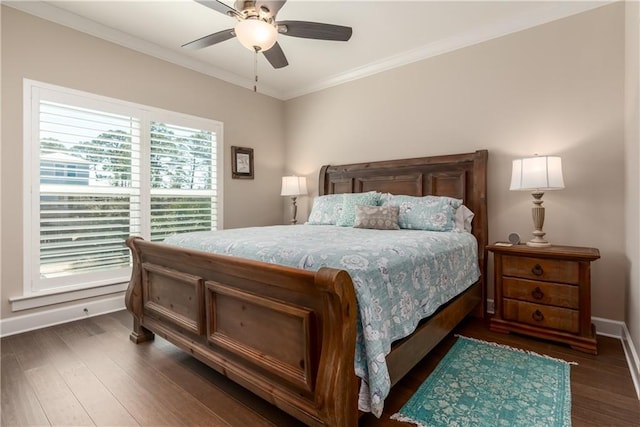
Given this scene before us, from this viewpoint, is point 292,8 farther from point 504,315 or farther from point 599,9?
point 504,315

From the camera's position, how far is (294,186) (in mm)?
4273

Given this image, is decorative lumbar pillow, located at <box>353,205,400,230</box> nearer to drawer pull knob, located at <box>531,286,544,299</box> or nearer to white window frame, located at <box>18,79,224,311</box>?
drawer pull knob, located at <box>531,286,544,299</box>

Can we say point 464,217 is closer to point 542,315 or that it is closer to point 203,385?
point 542,315

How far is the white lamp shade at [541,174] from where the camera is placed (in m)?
2.35

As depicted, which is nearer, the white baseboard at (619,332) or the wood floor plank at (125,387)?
the wood floor plank at (125,387)

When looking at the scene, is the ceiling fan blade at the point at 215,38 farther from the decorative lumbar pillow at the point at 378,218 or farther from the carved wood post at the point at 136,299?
the decorative lumbar pillow at the point at 378,218

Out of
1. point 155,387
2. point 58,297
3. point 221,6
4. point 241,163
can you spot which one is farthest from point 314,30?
point 58,297

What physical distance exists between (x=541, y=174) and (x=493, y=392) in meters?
1.64

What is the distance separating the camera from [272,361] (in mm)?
1479

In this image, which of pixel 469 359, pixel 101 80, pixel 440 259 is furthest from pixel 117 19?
pixel 469 359

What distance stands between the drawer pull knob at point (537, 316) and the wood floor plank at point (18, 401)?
10.2 feet

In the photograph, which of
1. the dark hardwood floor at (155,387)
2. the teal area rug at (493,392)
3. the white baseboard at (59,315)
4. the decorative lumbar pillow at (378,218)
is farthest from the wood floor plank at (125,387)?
the decorative lumbar pillow at (378,218)

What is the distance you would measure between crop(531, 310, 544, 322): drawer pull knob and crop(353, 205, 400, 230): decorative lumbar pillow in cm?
122

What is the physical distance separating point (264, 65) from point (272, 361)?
3.51m
